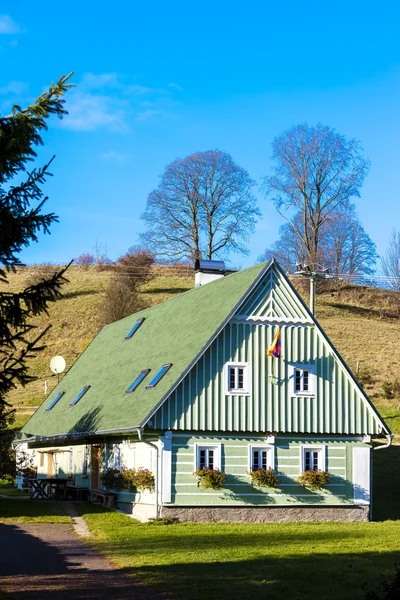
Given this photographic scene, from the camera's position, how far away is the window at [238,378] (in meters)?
25.4

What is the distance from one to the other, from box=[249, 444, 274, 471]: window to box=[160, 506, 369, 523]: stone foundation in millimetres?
1230

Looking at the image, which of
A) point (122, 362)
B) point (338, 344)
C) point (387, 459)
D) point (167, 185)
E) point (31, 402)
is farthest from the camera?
point (167, 185)

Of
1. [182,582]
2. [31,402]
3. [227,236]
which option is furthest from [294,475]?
[227,236]

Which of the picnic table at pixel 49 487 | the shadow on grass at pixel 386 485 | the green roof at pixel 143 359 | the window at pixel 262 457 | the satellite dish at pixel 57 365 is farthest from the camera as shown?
the satellite dish at pixel 57 365

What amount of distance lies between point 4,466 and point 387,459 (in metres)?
16.8

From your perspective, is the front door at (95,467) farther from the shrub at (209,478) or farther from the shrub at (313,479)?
the shrub at (313,479)

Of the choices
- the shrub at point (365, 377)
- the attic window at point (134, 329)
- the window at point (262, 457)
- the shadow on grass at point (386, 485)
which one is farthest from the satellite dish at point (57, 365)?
the shrub at point (365, 377)

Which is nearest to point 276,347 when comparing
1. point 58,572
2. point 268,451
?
point 268,451

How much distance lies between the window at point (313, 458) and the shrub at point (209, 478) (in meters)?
2.90

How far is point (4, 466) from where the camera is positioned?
1335 inches

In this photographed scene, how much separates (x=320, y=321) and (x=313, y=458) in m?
45.7

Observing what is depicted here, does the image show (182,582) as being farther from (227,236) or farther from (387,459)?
(227,236)

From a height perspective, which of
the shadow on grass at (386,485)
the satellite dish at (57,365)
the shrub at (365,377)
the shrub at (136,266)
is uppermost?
the shrub at (136,266)

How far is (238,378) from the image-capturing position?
1009 inches
